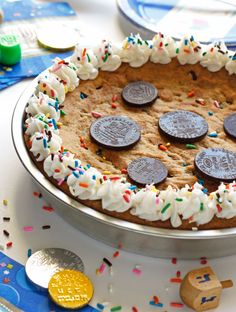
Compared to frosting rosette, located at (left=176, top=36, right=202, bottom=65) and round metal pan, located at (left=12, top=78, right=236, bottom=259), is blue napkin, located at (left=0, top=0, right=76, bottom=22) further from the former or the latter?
round metal pan, located at (left=12, top=78, right=236, bottom=259)

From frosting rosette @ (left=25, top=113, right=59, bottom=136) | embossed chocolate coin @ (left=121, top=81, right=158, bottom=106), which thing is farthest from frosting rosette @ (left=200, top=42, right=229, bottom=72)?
frosting rosette @ (left=25, top=113, right=59, bottom=136)

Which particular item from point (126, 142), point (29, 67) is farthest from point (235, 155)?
point (29, 67)

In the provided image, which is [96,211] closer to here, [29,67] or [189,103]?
[189,103]

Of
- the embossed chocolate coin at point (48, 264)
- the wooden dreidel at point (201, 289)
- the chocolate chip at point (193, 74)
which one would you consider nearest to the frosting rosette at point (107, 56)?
the chocolate chip at point (193, 74)

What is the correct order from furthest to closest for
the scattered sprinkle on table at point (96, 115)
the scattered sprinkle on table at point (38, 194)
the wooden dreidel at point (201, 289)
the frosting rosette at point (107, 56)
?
the frosting rosette at point (107, 56)
the scattered sprinkle on table at point (96, 115)
the scattered sprinkle on table at point (38, 194)
the wooden dreidel at point (201, 289)

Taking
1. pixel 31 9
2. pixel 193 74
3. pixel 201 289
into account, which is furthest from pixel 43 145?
pixel 31 9

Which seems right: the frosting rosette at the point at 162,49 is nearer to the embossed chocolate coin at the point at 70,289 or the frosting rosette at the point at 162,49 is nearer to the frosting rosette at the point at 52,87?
the frosting rosette at the point at 52,87
